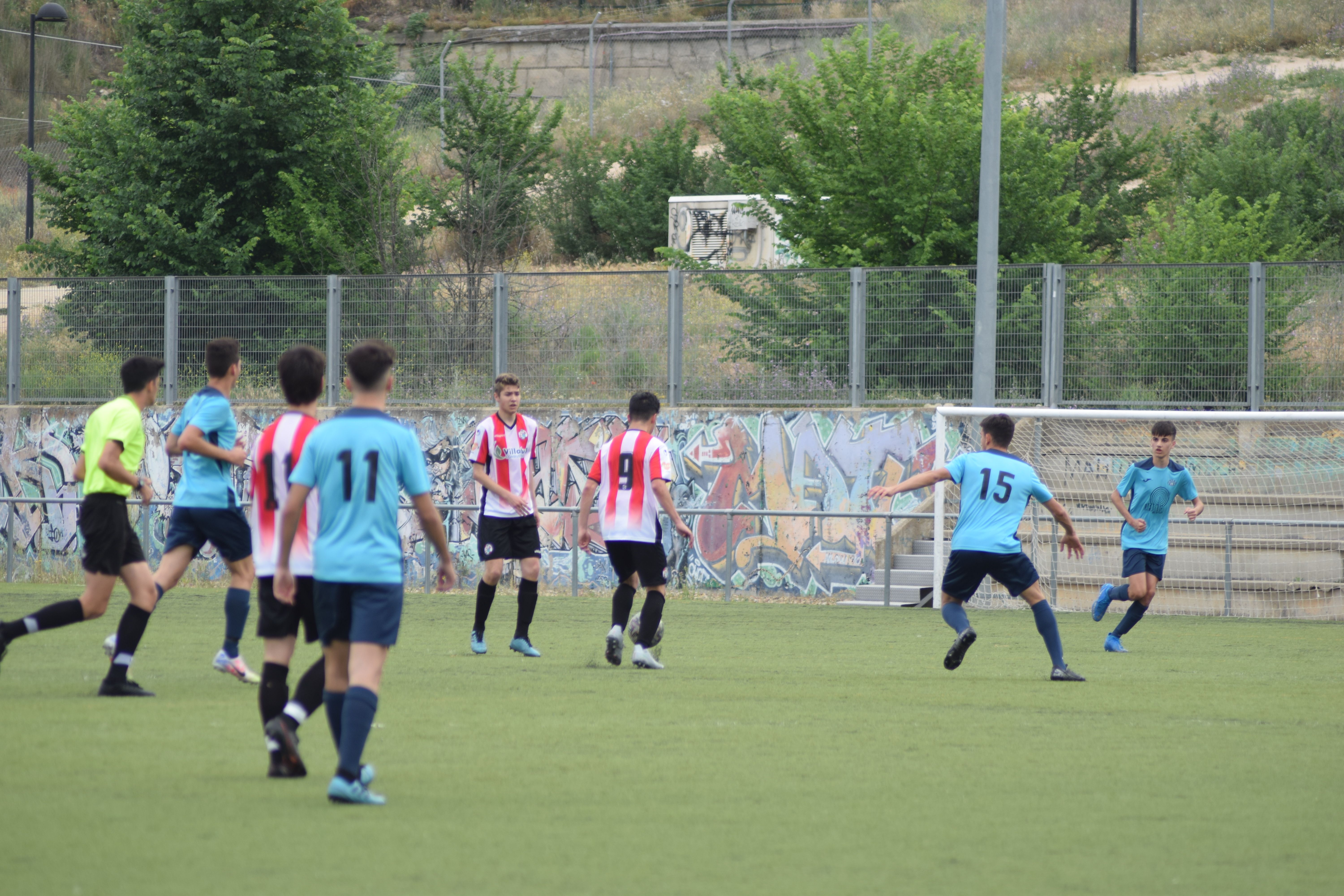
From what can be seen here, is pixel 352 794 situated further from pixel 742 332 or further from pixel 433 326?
pixel 433 326

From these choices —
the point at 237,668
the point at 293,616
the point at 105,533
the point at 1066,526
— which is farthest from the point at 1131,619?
the point at 293,616

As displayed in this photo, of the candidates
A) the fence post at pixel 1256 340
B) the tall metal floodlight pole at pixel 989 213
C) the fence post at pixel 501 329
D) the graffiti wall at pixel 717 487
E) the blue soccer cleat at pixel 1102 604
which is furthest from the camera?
the fence post at pixel 501 329

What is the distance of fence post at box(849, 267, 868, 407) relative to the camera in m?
19.9

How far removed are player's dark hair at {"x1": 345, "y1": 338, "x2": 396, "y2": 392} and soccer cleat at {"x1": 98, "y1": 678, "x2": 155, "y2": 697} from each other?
12.4 feet

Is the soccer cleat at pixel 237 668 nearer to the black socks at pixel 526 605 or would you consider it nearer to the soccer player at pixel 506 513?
the soccer player at pixel 506 513

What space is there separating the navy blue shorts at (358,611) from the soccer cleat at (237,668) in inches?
152

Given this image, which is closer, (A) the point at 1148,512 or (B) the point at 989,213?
(A) the point at 1148,512

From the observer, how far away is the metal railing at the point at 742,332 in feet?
61.5

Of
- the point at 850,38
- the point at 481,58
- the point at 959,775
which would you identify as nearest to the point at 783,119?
the point at 850,38

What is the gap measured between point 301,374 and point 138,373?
3081mm

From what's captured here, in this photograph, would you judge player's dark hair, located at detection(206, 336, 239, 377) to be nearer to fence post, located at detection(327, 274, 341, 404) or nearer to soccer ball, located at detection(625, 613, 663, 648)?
soccer ball, located at detection(625, 613, 663, 648)

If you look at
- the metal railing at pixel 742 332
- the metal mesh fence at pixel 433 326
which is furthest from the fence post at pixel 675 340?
the metal mesh fence at pixel 433 326

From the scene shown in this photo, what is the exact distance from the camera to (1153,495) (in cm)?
1374

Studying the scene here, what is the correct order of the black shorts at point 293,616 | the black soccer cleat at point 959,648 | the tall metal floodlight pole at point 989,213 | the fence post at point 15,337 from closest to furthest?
the black shorts at point 293,616
the black soccer cleat at point 959,648
the tall metal floodlight pole at point 989,213
the fence post at point 15,337
